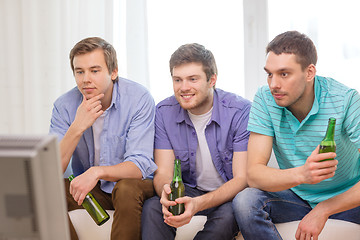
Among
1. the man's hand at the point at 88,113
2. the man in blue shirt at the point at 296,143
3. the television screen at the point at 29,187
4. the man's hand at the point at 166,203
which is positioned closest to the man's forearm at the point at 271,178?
the man in blue shirt at the point at 296,143

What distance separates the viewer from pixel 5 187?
79 centimetres

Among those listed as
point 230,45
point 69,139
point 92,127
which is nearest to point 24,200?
point 69,139

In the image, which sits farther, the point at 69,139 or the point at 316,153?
the point at 69,139

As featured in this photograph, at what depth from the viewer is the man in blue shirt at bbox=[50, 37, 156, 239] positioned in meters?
2.10

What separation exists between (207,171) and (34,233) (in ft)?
4.73

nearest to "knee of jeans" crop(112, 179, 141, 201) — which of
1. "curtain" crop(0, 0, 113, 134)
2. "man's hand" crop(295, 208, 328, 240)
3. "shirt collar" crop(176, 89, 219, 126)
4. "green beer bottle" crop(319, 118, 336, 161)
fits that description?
"shirt collar" crop(176, 89, 219, 126)

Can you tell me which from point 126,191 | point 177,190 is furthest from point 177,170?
point 126,191

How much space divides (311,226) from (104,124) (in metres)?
1.13

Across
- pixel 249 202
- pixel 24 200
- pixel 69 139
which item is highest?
pixel 24 200

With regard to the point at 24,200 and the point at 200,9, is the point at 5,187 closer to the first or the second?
the point at 24,200

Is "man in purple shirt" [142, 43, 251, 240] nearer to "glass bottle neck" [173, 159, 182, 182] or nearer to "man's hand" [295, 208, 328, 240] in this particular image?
"glass bottle neck" [173, 159, 182, 182]

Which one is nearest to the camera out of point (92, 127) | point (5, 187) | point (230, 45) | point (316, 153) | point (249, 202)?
point (5, 187)

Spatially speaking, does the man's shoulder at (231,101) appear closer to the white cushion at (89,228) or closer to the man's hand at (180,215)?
the man's hand at (180,215)

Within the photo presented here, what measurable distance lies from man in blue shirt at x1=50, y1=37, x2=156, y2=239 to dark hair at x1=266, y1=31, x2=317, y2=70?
0.76 meters
